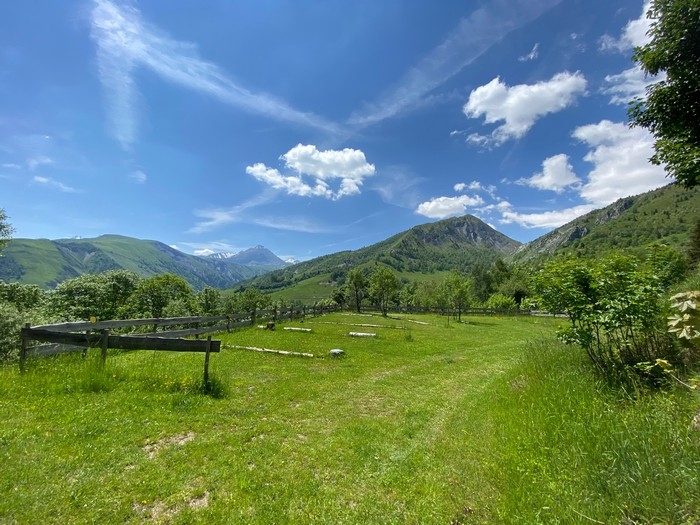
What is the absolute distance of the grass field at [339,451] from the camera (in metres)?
3.89

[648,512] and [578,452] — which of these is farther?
[578,452]

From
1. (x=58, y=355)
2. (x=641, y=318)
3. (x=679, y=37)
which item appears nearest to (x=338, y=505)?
(x=641, y=318)

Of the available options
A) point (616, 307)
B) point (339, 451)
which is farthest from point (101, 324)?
point (616, 307)

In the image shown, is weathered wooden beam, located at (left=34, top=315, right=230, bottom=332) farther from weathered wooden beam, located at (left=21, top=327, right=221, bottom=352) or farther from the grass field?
the grass field

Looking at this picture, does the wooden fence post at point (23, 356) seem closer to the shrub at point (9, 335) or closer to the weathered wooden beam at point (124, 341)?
the weathered wooden beam at point (124, 341)

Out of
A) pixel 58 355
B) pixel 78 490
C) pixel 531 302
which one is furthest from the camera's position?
pixel 58 355

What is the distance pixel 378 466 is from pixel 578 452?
3098 mm

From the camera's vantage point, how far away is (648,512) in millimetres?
3137

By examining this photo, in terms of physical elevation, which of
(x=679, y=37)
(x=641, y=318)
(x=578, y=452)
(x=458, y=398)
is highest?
(x=679, y=37)

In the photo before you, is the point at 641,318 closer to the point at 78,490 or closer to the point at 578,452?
the point at 578,452

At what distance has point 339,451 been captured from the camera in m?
5.93

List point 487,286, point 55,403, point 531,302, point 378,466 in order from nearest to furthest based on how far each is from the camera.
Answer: point 378,466, point 55,403, point 531,302, point 487,286

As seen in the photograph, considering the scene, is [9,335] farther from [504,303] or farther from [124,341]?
[504,303]

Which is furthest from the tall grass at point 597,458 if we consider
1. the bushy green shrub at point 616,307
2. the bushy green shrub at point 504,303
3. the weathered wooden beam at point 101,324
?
the bushy green shrub at point 504,303
